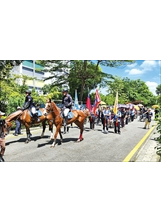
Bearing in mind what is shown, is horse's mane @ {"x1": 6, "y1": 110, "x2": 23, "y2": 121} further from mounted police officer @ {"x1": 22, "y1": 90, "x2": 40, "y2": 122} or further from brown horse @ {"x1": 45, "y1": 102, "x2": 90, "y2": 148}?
brown horse @ {"x1": 45, "y1": 102, "x2": 90, "y2": 148}

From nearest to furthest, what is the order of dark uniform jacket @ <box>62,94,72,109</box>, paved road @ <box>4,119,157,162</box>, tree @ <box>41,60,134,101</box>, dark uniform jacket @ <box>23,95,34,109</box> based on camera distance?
paved road @ <box>4,119,157,162</box> < dark uniform jacket @ <box>23,95,34,109</box> < dark uniform jacket @ <box>62,94,72,109</box> < tree @ <box>41,60,134,101</box>

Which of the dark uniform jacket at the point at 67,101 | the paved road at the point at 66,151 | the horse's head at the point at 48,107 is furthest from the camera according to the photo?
the dark uniform jacket at the point at 67,101

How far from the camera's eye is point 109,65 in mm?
23250

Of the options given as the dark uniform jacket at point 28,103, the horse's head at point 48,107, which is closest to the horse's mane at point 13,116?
the dark uniform jacket at point 28,103

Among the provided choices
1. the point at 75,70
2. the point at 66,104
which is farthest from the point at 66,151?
the point at 75,70

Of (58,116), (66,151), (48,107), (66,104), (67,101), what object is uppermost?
(67,101)

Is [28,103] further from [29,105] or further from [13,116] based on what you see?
[13,116]

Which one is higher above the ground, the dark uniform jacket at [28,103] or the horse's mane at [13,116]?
the dark uniform jacket at [28,103]

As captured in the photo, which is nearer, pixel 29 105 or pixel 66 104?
pixel 29 105

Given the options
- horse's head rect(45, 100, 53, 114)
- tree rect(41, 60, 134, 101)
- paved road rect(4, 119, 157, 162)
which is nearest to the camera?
paved road rect(4, 119, 157, 162)

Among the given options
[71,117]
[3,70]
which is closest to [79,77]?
[3,70]

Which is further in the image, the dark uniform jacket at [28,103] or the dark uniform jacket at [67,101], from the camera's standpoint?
the dark uniform jacket at [67,101]

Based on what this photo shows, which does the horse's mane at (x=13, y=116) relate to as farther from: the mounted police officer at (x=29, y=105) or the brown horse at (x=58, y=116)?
the brown horse at (x=58, y=116)

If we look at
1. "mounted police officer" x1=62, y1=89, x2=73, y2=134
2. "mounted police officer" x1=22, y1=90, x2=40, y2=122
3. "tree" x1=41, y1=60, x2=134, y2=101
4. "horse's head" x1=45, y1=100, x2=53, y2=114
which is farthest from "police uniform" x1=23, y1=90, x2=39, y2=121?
"tree" x1=41, y1=60, x2=134, y2=101
